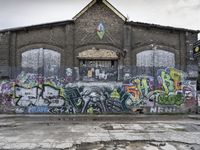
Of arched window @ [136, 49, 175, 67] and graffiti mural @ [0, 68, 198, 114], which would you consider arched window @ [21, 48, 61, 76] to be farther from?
arched window @ [136, 49, 175, 67]

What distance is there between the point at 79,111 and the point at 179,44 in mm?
8441

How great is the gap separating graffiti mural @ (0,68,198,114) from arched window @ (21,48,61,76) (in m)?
0.60

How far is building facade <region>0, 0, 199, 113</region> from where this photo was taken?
59.2ft

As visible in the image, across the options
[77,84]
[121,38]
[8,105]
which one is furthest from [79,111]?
[121,38]

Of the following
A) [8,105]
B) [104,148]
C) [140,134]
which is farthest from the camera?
[8,105]

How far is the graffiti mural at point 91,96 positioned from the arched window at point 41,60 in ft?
1.96

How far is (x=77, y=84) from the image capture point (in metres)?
18.0

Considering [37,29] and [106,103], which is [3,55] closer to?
[37,29]

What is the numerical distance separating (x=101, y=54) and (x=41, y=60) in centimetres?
412

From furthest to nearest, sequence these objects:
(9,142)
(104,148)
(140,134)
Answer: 1. (140,134)
2. (9,142)
3. (104,148)

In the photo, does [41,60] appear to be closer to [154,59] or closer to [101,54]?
[101,54]

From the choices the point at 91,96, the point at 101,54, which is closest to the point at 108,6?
the point at 101,54

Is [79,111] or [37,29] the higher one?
[37,29]

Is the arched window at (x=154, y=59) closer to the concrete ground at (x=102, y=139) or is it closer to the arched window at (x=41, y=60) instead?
the arched window at (x=41, y=60)
